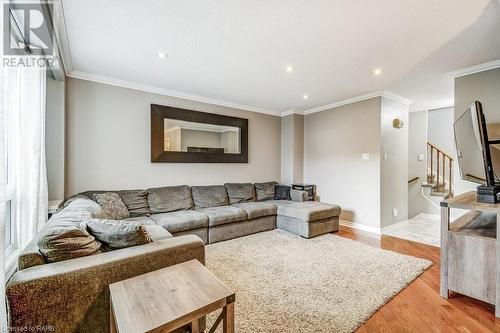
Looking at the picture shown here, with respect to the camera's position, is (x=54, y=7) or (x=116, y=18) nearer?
(x=54, y=7)

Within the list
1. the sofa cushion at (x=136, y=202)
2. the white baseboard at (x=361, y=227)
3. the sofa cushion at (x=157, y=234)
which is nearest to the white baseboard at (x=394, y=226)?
the white baseboard at (x=361, y=227)

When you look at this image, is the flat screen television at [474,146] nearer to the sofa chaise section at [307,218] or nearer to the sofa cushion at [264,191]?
the sofa chaise section at [307,218]

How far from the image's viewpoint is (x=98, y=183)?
10.8 ft

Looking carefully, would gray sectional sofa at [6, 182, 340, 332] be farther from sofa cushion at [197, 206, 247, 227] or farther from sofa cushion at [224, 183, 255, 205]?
sofa cushion at [224, 183, 255, 205]

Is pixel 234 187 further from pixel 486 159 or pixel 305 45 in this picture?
pixel 486 159

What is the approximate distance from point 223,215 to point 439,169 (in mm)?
5389

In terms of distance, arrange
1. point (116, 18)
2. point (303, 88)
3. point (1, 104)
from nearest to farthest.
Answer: point (1, 104), point (116, 18), point (303, 88)

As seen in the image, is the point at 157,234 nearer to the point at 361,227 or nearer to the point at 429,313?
the point at 429,313

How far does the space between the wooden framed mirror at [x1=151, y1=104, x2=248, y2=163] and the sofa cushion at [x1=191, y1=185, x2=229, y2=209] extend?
53 centimetres

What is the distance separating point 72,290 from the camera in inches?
47.6

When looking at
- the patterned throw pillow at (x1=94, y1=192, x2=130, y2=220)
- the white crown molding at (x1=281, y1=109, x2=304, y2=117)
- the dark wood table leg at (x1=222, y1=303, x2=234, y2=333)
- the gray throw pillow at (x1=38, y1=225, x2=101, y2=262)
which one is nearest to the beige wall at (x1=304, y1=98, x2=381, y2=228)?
the white crown molding at (x1=281, y1=109, x2=304, y2=117)

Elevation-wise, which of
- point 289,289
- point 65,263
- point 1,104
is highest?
point 1,104

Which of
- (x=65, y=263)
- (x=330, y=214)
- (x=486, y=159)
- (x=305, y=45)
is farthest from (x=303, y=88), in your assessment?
(x=65, y=263)

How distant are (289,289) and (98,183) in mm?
2938
